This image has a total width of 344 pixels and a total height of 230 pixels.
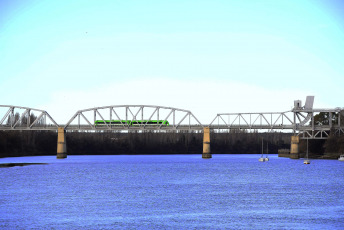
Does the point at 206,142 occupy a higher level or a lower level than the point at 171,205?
higher

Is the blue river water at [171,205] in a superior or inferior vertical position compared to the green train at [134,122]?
inferior

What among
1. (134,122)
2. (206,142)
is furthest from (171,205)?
(206,142)

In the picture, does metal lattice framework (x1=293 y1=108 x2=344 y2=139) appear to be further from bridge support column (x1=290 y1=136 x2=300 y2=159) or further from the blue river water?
the blue river water

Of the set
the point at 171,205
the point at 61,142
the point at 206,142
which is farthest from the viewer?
the point at 206,142

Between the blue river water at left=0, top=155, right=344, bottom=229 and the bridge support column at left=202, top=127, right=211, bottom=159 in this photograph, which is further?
the bridge support column at left=202, top=127, right=211, bottom=159

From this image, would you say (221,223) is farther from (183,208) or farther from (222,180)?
(222,180)

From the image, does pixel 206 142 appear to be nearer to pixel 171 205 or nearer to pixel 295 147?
pixel 295 147

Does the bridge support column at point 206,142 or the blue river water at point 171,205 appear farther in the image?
the bridge support column at point 206,142

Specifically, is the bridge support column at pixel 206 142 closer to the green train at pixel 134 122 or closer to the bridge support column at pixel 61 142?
the green train at pixel 134 122

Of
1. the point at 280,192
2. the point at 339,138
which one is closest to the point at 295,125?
the point at 339,138

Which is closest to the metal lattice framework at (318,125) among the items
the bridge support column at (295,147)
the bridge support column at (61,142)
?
the bridge support column at (295,147)

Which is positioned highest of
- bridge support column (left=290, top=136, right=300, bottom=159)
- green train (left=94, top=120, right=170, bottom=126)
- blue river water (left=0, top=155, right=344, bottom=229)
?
green train (left=94, top=120, right=170, bottom=126)

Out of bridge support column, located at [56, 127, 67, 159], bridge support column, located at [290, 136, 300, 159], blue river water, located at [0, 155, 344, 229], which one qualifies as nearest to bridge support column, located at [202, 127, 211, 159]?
bridge support column, located at [290, 136, 300, 159]

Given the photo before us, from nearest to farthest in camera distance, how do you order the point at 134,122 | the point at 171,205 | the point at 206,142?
the point at 171,205, the point at 134,122, the point at 206,142
